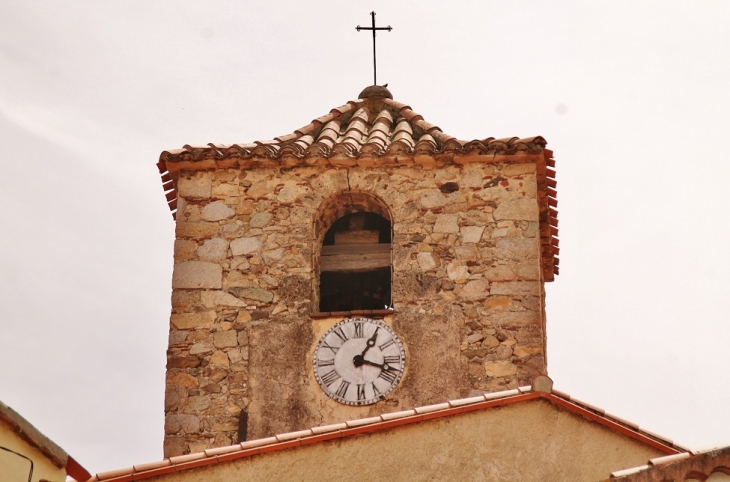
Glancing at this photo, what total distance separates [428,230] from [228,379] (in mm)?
2044

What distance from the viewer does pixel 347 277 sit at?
13172mm

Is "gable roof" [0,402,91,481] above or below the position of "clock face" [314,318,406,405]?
below

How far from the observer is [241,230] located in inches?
508

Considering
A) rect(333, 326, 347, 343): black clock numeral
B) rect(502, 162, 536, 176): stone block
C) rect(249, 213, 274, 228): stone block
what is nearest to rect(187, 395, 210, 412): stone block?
rect(333, 326, 347, 343): black clock numeral

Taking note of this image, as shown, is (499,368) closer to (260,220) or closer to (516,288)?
(516,288)

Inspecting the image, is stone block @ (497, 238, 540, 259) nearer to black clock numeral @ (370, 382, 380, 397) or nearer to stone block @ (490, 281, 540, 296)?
stone block @ (490, 281, 540, 296)

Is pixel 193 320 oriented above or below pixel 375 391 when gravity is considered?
above

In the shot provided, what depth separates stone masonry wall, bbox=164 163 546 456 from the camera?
11961mm

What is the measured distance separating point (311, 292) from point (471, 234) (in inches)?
54.4

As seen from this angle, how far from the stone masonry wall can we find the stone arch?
110 mm

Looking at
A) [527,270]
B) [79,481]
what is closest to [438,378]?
[527,270]

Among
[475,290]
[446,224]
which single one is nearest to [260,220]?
[446,224]

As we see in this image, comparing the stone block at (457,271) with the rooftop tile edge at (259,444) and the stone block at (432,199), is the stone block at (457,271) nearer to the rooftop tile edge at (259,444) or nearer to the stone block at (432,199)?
the stone block at (432,199)

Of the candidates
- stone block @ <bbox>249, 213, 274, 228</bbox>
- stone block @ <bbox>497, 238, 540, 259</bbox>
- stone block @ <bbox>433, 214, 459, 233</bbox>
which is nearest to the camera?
stone block @ <bbox>497, 238, 540, 259</bbox>
